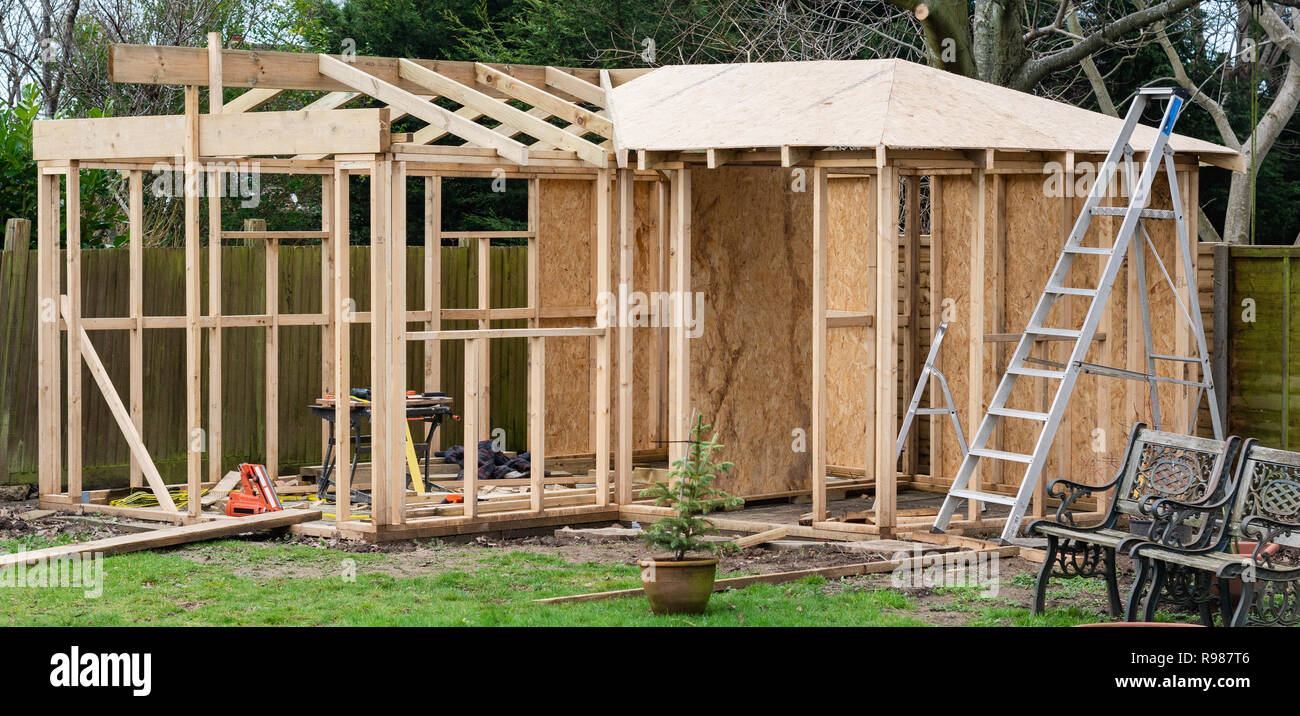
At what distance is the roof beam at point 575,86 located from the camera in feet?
41.9

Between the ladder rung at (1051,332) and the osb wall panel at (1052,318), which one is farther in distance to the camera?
the osb wall panel at (1052,318)

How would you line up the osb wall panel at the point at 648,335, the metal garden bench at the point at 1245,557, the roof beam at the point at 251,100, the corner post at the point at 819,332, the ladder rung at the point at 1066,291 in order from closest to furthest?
1. the metal garden bench at the point at 1245,557
2. the ladder rung at the point at 1066,291
3. the corner post at the point at 819,332
4. the roof beam at the point at 251,100
5. the osb wall panel at the point at 648,335

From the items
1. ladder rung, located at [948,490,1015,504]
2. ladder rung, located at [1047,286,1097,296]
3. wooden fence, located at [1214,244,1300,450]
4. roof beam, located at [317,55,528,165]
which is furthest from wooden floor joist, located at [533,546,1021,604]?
roof beam, located at [317,55,528,165]

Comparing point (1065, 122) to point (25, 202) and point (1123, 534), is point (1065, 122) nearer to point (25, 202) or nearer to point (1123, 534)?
point (1123, 534)

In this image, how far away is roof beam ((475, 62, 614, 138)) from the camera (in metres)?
11.4

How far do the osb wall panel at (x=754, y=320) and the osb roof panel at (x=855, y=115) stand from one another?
70cm

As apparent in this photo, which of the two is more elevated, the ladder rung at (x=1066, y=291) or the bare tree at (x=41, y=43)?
the bare tree at (x=41, y=43)

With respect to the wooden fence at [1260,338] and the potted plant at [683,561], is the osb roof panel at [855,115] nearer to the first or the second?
the wooden fence at [1260,338]

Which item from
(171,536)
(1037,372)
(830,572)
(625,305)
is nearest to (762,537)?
(830,572)

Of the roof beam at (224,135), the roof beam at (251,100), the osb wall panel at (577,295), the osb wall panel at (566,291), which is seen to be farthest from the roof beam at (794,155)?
the roof beam at (251,100)

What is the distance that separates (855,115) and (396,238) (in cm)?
330

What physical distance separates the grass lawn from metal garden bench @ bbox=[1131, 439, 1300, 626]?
620 mm

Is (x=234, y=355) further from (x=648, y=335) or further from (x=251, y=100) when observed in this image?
(x=648, y=335)
